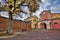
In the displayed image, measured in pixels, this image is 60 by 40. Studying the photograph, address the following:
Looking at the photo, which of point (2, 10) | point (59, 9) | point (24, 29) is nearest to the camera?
point (2, 10)

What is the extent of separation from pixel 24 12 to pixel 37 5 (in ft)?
1.62

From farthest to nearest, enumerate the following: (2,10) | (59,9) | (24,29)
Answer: (24,29) → (59,9) → (2,10)

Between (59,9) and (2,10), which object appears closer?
(2,10)

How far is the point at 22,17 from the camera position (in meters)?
5.46

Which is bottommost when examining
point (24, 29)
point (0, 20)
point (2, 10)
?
point (24, 29)

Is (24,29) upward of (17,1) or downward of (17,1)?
downward

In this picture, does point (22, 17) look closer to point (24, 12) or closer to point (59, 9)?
point (24, 12)

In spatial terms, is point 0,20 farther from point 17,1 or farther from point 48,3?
point 48,3

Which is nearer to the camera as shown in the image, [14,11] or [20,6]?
[14,11]

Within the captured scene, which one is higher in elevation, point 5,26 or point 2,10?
point 2,10

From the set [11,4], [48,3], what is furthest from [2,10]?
[48,3]

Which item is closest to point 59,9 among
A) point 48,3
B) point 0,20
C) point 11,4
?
point 48,3

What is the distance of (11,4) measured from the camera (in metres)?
5.24

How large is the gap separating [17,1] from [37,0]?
0.71 meters
